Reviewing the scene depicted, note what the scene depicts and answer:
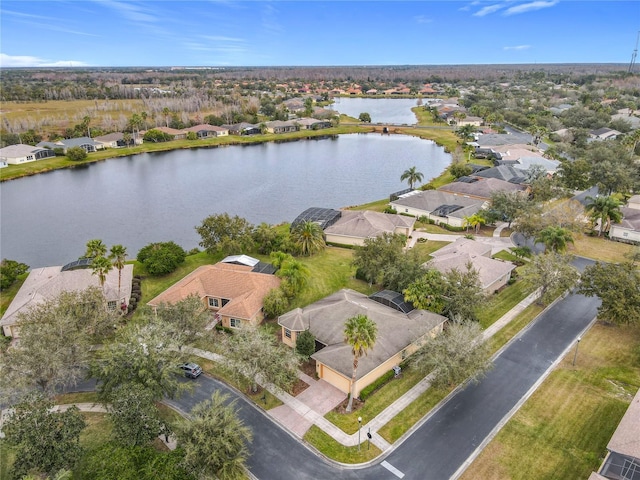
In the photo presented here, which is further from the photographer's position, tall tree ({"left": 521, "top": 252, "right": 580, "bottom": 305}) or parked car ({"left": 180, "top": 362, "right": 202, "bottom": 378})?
tall tree ({"left": 521, "top": 252, "right": 580, "bottom": 305})

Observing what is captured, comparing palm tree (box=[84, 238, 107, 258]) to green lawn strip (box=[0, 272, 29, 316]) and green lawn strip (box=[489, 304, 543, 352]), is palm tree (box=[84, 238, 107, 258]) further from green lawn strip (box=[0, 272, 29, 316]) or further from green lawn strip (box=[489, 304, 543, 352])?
green lawn strip (box=[489, 304, 543, 352])

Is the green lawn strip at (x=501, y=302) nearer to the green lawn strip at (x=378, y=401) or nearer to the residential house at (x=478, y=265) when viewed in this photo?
the residential house at (x=478, y=265)

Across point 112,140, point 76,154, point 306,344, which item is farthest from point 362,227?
point 112,140

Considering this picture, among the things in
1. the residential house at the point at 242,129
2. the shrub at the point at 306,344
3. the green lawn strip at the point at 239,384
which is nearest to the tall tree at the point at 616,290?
the shrub at the point at 306,344

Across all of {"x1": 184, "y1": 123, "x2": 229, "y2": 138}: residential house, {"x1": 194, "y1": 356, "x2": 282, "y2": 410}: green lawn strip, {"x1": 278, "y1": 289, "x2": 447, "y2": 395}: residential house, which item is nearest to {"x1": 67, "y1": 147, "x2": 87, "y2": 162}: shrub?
{"x1": 184, "y1": 123, "x2": 229, "y2": 138}: residential house

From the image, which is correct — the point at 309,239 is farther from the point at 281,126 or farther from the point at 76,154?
the point at 281,126

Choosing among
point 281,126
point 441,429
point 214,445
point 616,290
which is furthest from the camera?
point 281,126
